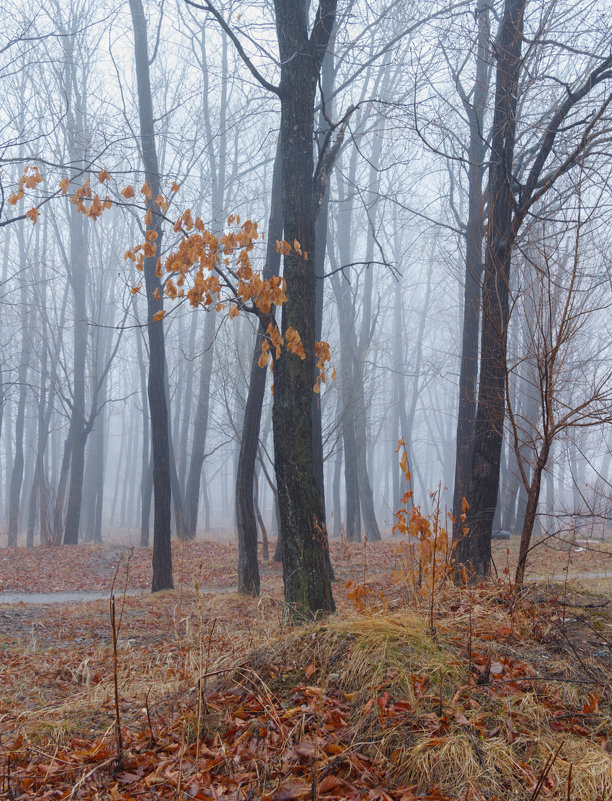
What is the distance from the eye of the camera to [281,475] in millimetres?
5055

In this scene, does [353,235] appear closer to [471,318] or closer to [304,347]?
[471,318]

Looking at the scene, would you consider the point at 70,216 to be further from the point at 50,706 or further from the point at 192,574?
the point at 50,706

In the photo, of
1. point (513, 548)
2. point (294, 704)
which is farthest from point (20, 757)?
point (513, 548)

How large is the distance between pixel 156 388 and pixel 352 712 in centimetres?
749

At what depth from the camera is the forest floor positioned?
2.55 meters

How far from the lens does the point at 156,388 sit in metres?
9.83

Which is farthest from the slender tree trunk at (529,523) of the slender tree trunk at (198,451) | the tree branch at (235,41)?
the slender tree trunk at (198,451)

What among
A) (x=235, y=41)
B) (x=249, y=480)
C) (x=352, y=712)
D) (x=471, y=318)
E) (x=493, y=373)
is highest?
(x=235, y=41)

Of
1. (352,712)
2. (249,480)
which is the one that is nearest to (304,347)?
(352,712)

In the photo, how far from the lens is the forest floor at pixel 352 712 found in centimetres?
255

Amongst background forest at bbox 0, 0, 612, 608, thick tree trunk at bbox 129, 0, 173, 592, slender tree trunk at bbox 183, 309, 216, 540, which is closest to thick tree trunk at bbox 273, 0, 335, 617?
background forest at bbox 0, 0, 612, 608

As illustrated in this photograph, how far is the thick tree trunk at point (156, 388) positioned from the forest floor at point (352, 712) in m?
4.79

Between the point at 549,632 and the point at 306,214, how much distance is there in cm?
376

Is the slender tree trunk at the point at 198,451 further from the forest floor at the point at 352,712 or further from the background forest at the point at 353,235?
the forest floor at the point at 352,712
